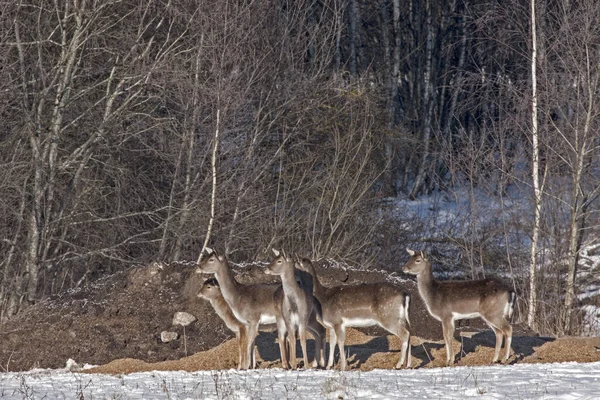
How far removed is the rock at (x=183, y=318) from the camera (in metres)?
19.5

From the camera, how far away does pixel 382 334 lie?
1942 cm

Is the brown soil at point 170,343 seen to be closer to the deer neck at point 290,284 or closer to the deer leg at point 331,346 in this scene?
the deer leg at point 331,346

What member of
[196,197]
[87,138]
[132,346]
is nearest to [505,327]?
[132,346]

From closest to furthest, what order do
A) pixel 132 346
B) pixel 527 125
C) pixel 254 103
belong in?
pixel 132 346 → pixel 527 125 → pixel 254 103

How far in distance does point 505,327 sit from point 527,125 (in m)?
9.09

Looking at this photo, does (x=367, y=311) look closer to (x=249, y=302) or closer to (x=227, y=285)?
(x=249, y=302)

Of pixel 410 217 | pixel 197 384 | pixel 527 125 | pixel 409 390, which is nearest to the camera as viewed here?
pixel 409 390

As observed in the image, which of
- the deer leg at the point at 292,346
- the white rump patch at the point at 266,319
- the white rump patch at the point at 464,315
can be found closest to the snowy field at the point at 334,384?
the deer leg at the point at 292,346

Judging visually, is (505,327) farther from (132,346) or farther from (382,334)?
(132,346)

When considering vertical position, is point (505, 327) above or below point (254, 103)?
below

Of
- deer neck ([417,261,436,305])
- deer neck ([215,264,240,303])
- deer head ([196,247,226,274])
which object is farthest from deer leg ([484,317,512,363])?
deer head ([196,247,226,274])

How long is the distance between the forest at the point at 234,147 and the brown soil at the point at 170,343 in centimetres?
299

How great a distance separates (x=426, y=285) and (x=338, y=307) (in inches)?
61.1

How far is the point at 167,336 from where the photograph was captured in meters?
19.0
